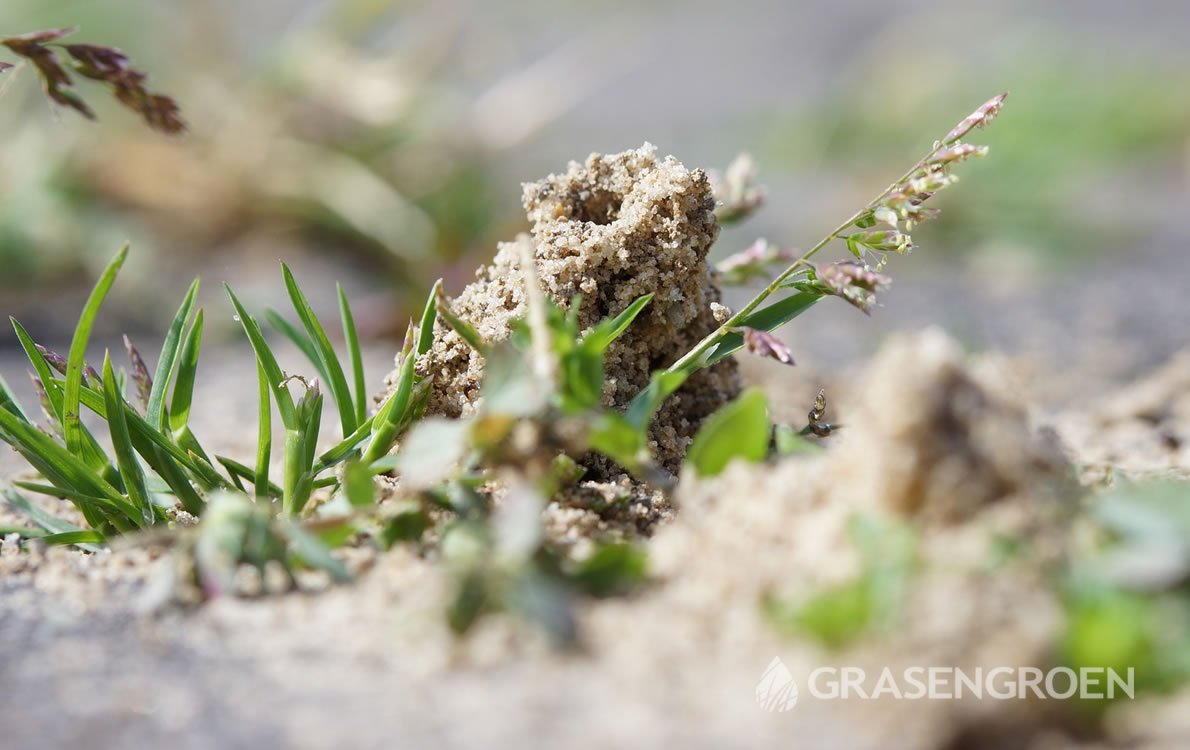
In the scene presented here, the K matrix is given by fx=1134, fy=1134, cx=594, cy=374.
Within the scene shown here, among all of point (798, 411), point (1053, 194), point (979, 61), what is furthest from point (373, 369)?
point (979, 61)

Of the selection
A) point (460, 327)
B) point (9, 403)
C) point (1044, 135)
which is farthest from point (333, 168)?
point (460, 327)

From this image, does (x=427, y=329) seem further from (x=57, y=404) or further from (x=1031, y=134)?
(x=1031, y=134)

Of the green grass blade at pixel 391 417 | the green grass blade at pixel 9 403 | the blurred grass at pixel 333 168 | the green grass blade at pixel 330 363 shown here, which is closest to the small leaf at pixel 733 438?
the green grass blade at pixel 391 417

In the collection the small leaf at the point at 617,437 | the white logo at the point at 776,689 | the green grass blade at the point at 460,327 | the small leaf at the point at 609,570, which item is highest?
the green grass blade at the point at 460,327

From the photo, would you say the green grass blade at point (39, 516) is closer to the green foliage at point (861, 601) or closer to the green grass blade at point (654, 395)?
the green grass blade at point (654, 395)

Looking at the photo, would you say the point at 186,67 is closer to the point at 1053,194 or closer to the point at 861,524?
the point at 1053,194
